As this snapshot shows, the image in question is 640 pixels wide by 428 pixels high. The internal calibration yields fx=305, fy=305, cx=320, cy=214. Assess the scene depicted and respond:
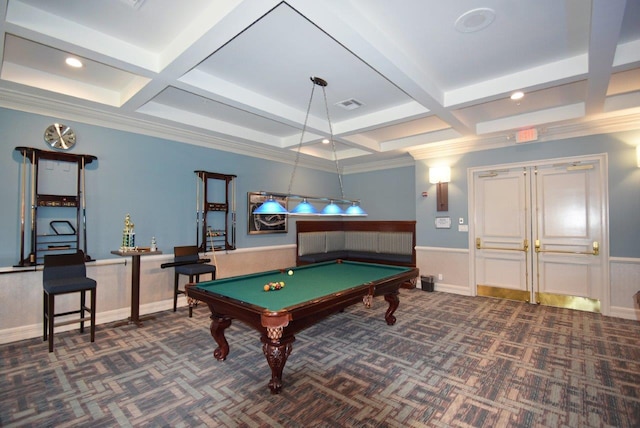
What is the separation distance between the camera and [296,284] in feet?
10.6

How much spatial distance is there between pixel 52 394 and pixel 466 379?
338 cm

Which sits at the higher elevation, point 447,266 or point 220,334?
point 447,266

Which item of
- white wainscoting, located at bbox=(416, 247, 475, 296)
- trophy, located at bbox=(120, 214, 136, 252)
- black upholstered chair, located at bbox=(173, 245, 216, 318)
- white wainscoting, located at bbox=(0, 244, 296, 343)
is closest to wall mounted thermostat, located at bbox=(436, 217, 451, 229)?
white wainscoting, located at bbox=(416, 247, 475, 296)

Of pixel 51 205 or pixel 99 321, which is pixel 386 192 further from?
pixel 51 205

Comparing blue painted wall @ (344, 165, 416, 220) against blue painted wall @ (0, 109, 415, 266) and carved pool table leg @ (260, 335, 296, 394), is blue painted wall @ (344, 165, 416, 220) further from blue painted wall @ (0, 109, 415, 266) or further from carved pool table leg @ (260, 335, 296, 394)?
carved pool table leg @ (260, 335, 296, 394)

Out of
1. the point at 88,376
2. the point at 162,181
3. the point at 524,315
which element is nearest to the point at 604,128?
the point at 524,315

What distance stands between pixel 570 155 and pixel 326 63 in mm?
4115

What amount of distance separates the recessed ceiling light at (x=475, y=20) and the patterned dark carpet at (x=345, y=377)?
2.95m

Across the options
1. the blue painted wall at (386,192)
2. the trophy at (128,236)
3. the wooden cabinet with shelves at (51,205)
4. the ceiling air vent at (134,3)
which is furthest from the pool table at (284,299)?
the blue painted wall at (386,192)

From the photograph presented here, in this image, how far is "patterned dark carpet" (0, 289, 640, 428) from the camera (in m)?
2.15

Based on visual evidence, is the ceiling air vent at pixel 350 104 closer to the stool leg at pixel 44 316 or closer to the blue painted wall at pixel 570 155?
the blue painted wall at pixel 570 155

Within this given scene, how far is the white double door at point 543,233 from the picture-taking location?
4.48 m

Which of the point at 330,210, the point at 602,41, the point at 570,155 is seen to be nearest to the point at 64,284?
Result: the point at 330,210

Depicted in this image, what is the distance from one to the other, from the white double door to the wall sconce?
18.0 inches
